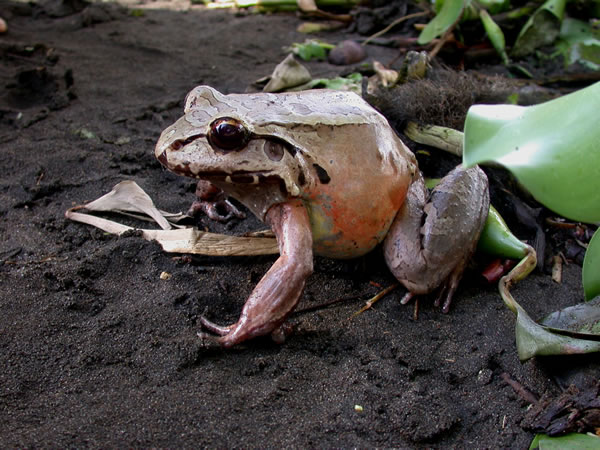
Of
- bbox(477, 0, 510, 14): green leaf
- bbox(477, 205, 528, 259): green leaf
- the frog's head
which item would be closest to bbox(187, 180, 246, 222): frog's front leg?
the frog's head

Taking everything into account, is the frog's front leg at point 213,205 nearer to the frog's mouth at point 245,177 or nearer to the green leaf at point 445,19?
the frog's mouth at point 245,177

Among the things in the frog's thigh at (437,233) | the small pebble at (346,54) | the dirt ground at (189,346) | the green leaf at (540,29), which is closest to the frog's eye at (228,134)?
the dirt ground at (189,346)

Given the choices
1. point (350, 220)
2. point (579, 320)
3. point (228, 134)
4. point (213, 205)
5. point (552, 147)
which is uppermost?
point (552, 147)

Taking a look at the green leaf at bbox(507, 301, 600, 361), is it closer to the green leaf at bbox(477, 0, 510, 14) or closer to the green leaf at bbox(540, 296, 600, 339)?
the green leaf at bbox(540, 296, 600, 339)

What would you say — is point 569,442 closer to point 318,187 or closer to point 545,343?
point 545,343

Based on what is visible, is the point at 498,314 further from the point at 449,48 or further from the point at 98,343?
the point at 449,48

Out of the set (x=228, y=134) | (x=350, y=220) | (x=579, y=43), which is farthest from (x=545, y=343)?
(x=579, y=43)

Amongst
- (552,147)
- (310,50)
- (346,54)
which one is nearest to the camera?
(552,147)
